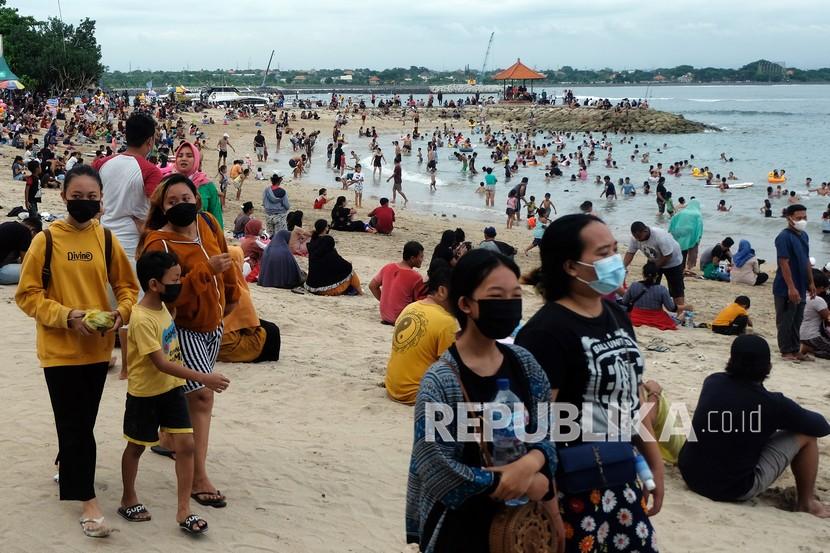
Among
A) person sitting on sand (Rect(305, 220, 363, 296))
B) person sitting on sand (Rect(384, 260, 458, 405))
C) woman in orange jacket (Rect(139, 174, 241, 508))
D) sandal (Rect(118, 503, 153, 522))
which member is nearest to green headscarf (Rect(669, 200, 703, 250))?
person sitting on sand (Rect(305, 220, 363, 296))

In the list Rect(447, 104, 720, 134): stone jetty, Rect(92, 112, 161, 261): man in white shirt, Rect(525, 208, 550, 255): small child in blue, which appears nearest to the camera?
Rect(92, 112, 161, 261): man in white shirt

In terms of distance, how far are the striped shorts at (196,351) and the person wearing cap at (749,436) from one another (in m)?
2.81

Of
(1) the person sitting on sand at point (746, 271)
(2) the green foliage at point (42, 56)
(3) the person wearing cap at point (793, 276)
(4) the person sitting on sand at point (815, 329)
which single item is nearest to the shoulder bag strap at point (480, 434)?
(3) the person wearing cap at point (793, 276)

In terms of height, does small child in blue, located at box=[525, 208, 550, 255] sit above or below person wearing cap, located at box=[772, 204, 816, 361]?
below

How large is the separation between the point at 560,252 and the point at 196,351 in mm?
2100

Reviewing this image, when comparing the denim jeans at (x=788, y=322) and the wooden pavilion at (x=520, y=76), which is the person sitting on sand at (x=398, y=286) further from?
the wooden pavilion at (x=520, y=76)

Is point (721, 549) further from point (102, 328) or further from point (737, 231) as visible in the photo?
point (737, 231)

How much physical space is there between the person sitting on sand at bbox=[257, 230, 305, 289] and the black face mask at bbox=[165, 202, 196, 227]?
6853 mm

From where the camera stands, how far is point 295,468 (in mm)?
5180

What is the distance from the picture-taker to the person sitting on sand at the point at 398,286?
8.80 meters

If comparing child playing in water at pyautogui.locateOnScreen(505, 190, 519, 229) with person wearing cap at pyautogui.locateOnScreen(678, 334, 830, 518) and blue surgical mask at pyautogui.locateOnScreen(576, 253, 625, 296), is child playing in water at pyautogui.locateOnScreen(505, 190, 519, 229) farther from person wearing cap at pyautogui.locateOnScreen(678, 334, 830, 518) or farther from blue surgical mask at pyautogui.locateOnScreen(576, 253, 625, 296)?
blue surgical mask at pyautogui.locateOnScreen(576, 253, 625, 296)

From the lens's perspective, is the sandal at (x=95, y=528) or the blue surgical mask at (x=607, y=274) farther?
the sandal at (x=95, y=528)

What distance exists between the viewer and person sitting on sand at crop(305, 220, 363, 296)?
1109 cm

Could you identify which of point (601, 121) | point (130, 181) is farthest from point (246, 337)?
point (601, 121)
